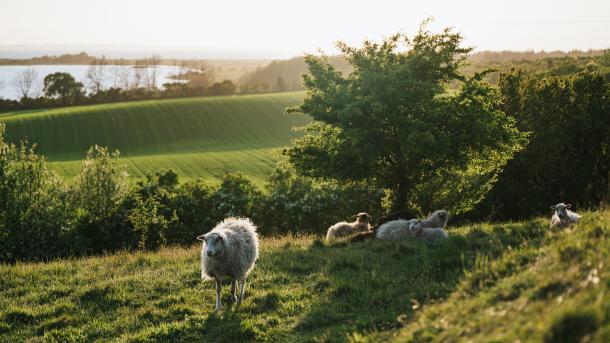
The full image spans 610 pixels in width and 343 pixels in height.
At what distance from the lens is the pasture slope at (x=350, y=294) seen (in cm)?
653

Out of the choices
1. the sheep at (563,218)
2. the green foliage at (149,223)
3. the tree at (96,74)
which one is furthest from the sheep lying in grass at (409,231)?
the tree at (96,74)

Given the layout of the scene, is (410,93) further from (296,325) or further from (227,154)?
(227,154)

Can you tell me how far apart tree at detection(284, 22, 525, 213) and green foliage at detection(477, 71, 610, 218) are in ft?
39.8

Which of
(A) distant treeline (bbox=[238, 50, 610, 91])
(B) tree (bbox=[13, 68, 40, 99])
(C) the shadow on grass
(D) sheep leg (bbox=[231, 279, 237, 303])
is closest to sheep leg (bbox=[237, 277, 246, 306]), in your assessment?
(D) sheep leg (bbox=[231, 279, 237, 303])

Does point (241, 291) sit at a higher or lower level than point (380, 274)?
lower

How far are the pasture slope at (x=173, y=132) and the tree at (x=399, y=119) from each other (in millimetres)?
59184

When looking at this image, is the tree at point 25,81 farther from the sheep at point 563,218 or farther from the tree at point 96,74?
the sheep at point 563,218

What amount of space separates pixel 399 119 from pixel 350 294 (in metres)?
12.4

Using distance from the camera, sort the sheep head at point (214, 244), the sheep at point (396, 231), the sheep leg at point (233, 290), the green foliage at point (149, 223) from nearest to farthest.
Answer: the sheep head at point (214, 244)
the sheep leg at point (233, 290)
the sheep at point (396, 231)
the green foliage at point (149, 223)

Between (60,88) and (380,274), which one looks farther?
(60,88)

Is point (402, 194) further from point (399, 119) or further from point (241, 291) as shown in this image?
point (241, 291)

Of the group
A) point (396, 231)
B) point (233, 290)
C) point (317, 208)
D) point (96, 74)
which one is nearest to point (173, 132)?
point (317, 208)

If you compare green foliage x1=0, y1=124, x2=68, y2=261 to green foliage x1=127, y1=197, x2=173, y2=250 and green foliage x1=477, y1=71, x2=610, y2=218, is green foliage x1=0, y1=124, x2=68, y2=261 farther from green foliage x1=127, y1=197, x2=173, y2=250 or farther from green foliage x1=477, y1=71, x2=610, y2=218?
green foliage x1=477, y1=71, x2=610, y2=218

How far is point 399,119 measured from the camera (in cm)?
2286
